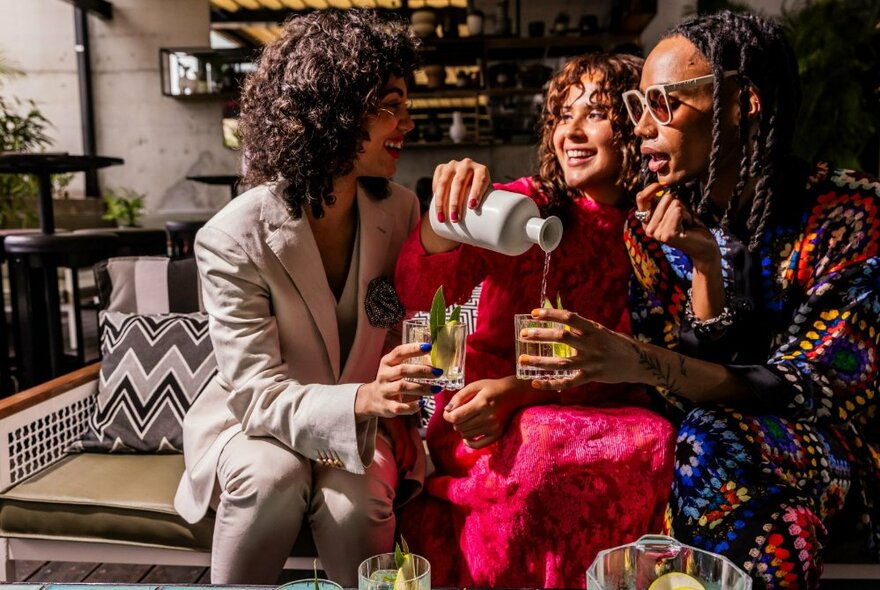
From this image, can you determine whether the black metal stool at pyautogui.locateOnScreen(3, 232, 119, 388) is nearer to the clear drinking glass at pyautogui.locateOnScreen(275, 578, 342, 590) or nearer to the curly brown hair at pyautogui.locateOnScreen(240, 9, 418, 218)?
the curly brown hair at pyautogui.locateOnScreen(240, 9, 418, 218)

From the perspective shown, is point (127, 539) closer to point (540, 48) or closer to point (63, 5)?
point (540, 48)

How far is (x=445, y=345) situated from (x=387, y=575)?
0.38m

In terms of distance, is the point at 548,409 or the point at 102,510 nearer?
the point at 548,409

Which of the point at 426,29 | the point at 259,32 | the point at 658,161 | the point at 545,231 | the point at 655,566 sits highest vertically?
the point at 259,32

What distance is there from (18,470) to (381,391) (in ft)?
3.60

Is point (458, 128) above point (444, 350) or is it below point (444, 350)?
above

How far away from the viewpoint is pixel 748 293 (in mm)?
1433

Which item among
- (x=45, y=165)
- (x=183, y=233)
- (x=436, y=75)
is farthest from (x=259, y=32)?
(x=45, y=165)

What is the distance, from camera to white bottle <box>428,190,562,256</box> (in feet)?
3.80

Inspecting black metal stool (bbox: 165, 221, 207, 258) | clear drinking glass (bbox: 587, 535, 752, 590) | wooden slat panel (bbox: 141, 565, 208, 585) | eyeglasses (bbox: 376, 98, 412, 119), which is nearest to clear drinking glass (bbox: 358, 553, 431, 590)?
clear drinking glass (bbox: 587, 535, 752, 590)

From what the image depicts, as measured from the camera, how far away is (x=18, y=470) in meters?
1.80

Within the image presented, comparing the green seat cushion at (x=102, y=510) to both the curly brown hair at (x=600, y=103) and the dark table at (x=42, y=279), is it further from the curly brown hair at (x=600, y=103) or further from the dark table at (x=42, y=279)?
the dark table at (x=42, y=279)

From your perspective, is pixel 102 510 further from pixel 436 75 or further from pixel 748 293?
pixel 436 75

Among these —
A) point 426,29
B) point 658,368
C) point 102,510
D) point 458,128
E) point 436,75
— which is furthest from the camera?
point 458,128
